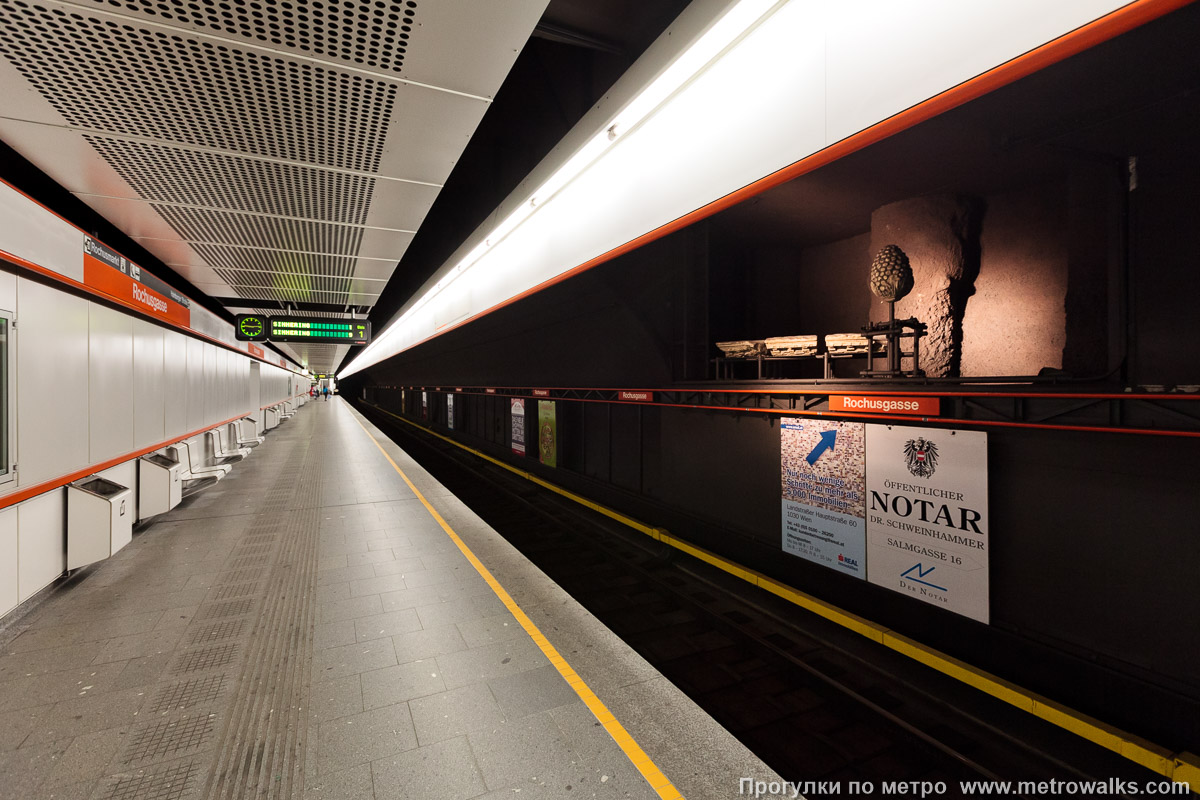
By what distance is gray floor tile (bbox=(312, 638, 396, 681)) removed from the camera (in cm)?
305

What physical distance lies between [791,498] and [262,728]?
421 centimetres

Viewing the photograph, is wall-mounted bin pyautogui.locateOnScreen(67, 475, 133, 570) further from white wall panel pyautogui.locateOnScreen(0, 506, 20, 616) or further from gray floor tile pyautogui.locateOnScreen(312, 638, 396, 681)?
gray floor tile pyautogui.locateOnScreen(312, 638, 396, 681)

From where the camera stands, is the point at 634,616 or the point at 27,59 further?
the point at 634,616

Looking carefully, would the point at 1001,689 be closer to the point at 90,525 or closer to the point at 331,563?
the point at 331,563

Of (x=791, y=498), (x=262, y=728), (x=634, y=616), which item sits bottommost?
(x=634, y=616)

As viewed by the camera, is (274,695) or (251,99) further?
(251,99)

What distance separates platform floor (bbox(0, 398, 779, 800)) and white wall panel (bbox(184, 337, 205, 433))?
4189 millimetres

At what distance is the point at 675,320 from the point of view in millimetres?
5984

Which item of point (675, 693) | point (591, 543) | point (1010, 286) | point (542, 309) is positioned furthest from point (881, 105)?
point (542, 309)

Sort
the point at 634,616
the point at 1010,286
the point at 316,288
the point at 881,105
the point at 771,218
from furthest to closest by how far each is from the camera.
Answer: the point at 316,288 < the point at 771,218 < the point at 634,616 < the point at 1010,286 < the point at 881,105

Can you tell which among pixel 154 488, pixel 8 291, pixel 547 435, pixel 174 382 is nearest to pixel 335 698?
pixel 8 291

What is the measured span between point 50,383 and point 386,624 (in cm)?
367

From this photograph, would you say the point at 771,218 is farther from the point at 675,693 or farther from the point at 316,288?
the point at 316,288

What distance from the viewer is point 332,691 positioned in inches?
112
